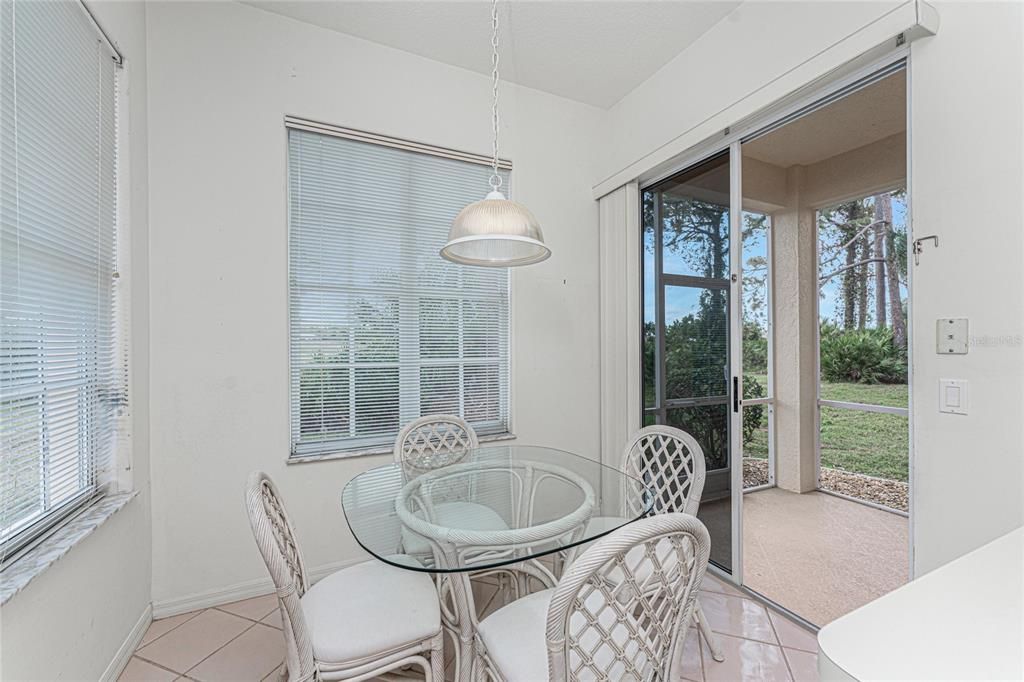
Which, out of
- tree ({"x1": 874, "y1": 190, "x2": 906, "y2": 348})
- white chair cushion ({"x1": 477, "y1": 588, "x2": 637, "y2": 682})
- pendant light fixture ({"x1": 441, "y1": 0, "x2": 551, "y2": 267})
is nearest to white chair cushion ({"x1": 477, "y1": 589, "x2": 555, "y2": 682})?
white chair cushion ({"x1": 477, "y1": 588, "x2": 637, "y2": 682})

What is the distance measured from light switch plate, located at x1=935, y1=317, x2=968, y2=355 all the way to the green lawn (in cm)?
114

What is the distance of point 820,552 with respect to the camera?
2.63m

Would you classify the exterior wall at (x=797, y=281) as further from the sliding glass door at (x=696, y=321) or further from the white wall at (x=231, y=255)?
the white wall at (x=231, y=255)

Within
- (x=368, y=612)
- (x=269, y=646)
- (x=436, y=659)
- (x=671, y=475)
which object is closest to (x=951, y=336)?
(x=671, y=475)

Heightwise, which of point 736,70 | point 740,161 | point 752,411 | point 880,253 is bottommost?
point 752,411

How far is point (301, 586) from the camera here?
1.53 meters

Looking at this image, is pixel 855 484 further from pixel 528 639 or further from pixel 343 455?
pixel 343 455

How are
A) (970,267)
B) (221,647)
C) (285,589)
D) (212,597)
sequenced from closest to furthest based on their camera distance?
(285,589)
(970,267)
(221,647)
(212,597)

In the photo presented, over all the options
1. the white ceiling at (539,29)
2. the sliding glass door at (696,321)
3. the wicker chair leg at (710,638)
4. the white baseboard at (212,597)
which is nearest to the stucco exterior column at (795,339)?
the sliding glass door at (696,321)

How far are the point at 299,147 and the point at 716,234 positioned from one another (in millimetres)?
2387

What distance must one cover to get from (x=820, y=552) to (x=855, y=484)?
64cm

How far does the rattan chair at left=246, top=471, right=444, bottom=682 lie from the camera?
122cm

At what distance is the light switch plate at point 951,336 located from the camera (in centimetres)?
150

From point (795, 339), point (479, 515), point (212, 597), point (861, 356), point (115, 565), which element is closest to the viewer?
point (479, 515)
